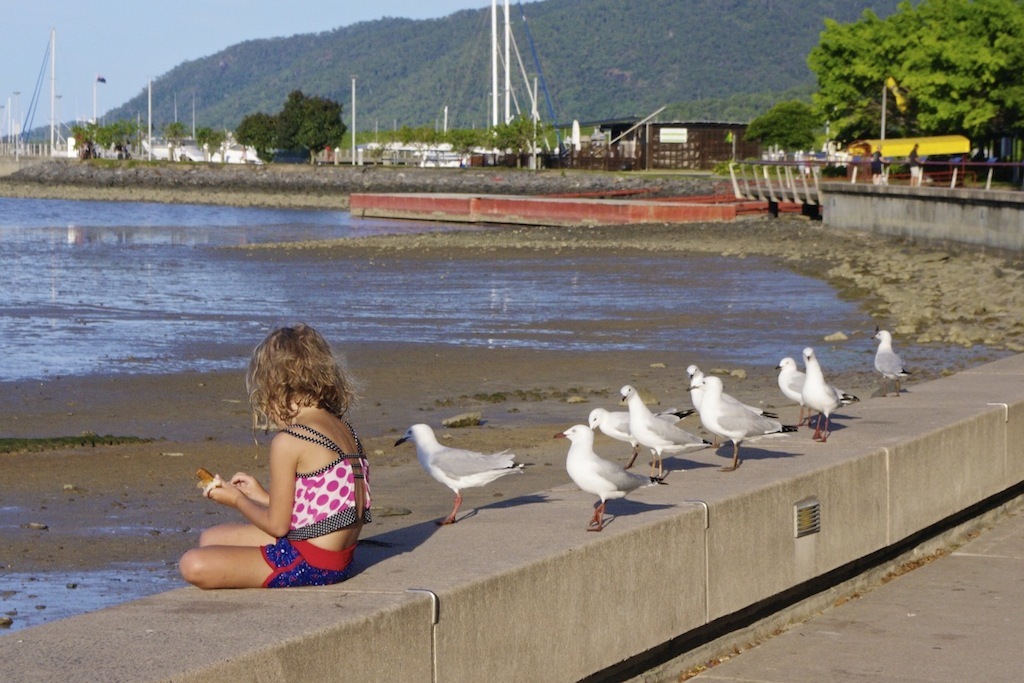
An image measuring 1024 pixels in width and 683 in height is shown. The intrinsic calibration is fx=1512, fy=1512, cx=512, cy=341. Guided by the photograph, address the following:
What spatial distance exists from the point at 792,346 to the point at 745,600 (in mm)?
15259

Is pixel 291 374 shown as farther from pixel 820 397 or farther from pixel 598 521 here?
pixel 820 397

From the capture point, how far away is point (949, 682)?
578 centimetres

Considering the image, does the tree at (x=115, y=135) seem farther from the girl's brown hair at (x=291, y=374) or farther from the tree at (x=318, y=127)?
the girl's brown hair at (x=291, y=374)

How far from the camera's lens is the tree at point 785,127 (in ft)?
433

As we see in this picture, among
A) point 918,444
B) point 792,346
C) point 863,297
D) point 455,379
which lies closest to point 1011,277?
point 863,297

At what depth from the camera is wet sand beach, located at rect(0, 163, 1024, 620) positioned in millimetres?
9906

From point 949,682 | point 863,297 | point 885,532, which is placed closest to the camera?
point 949,682

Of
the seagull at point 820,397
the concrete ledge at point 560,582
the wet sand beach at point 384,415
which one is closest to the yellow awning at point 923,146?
the wet sand beach at point 384,415

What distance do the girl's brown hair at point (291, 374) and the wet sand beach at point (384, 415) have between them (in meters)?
1.28

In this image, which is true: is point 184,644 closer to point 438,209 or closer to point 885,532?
point 885,532

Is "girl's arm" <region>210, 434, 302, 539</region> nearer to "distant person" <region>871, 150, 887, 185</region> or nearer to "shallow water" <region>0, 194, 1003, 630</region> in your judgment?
"shallow water" <region>0, 194, 1003, 630</region>

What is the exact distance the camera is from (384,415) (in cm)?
1551

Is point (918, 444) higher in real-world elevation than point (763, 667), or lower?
higher

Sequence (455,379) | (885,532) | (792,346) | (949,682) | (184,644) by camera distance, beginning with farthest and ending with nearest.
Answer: (792,346), (455,379), (885,532), (949,682), (184,644)
